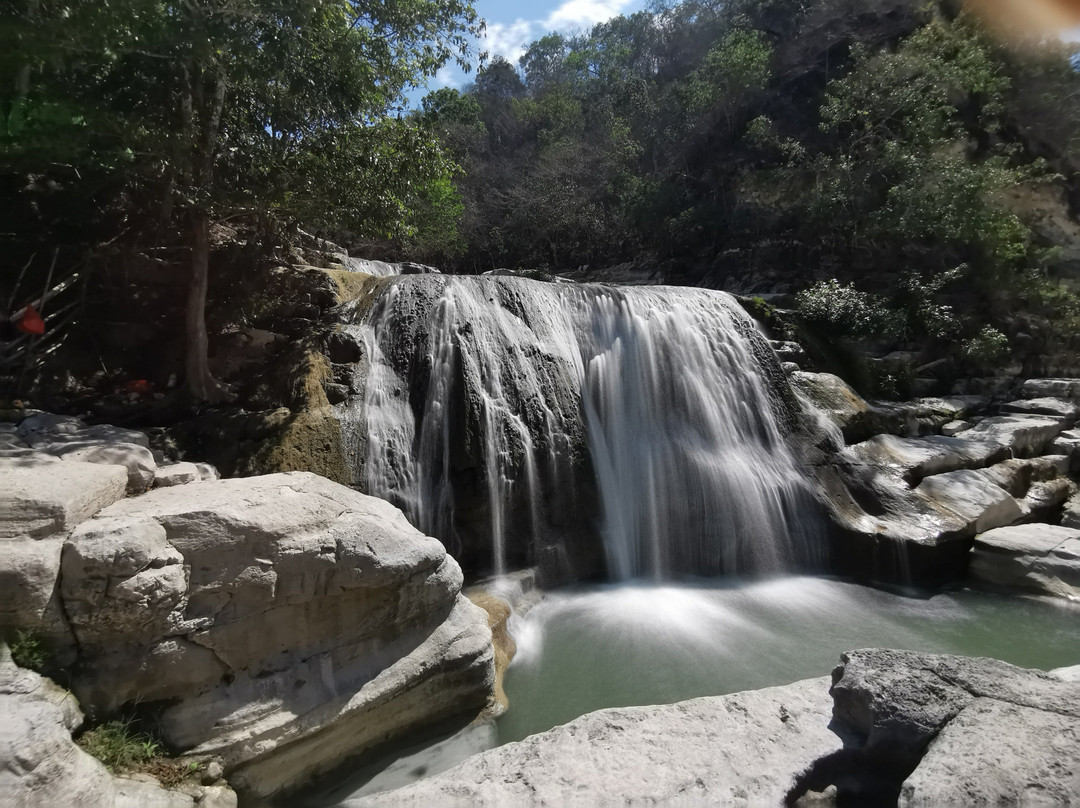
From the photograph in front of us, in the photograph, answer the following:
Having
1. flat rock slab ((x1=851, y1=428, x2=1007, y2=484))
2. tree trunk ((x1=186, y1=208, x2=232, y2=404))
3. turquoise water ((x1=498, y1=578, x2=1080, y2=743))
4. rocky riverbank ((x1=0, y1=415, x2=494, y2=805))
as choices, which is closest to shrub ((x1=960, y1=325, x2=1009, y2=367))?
flat rock slab ((x1=851, y1=428, x2=1007, y2=484))

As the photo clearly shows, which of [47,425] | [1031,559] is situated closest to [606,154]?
[1031,559]

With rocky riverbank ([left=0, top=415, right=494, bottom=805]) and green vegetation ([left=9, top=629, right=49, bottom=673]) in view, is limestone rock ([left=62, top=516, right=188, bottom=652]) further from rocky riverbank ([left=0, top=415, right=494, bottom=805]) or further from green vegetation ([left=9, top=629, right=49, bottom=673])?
green vegetation ([left=9, top=629, right=49, bottom=673])

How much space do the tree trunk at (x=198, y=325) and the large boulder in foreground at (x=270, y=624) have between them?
13.0 feet

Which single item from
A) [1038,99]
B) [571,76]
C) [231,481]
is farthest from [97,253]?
[571,76]

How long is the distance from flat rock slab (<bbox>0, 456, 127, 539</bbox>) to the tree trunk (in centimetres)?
384

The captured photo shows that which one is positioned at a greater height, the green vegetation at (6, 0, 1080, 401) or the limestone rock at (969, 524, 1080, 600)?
the green vegetation at (6, 0, 1080, 401)

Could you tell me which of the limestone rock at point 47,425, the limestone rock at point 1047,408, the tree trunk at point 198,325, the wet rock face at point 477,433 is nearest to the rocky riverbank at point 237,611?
the limestone rock at point 47,425

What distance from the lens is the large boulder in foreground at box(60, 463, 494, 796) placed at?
3492 millimetres

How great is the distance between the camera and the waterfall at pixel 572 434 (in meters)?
7.60

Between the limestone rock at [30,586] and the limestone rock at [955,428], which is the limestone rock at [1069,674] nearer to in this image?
the limestone rock at [30,586]

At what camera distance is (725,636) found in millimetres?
6324

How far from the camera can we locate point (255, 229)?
993 cm

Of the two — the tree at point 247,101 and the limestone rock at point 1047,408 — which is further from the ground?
the tree at point 247,101

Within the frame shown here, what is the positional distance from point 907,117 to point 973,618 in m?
13.3
